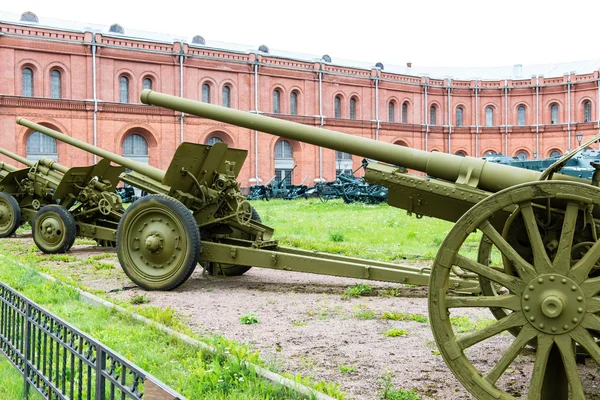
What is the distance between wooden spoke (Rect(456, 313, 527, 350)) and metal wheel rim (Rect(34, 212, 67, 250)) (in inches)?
363

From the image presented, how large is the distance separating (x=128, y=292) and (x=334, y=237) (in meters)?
6.60

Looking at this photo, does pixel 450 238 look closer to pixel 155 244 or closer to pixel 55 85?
pixel 155 244

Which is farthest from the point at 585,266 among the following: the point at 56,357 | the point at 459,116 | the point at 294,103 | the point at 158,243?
the point at 459,116

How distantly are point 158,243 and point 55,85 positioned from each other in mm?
30785

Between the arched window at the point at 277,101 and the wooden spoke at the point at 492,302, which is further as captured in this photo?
the arched window at the point at 277,101

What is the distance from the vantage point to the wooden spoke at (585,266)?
130 inches

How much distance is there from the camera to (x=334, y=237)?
13.7m

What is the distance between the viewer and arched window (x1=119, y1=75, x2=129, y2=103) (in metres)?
37.0

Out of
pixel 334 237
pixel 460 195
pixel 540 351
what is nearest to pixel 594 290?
pixel 540 351

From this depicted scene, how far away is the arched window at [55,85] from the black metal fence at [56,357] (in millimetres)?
33131

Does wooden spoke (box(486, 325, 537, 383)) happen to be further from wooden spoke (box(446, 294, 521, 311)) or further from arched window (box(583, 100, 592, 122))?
arched window (box(583, 100, 592, 122))

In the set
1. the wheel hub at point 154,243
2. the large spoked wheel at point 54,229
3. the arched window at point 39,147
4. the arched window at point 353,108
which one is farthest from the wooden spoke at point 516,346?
the arched window at point 353,108

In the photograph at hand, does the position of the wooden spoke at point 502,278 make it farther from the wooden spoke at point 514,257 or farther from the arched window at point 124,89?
the arched window at point 124,89

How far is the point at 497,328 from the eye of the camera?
11.5ft
